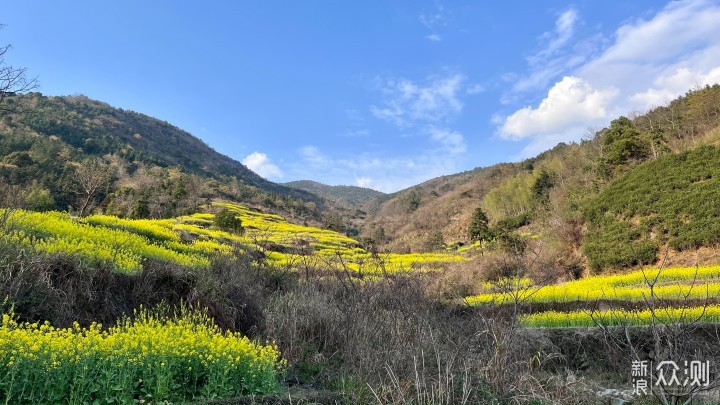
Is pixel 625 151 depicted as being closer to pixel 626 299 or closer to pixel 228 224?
pixel 626 299

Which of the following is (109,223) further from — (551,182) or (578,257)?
(551,182)

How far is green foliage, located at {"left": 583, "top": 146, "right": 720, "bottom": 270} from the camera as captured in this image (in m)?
20.9

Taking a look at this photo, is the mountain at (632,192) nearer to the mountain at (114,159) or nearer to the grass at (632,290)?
the grass at (632,290)

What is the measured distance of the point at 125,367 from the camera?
5.09 meters

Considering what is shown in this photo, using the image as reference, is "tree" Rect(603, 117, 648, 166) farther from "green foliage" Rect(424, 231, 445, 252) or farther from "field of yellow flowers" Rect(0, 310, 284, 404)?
"field of yellow flowers" Rect(0, 310, 284, 404)

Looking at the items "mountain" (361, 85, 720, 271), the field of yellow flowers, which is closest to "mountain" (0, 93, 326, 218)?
the field of yellow flowers

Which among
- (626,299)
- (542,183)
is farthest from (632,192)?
(542,183)

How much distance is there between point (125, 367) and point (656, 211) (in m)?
26.5

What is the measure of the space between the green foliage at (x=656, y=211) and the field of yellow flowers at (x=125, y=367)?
21199 millimetres

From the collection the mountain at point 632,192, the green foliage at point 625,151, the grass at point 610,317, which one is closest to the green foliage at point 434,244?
the mountain at point 632,192

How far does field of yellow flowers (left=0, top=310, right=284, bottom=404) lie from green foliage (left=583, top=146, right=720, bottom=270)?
69.5ft

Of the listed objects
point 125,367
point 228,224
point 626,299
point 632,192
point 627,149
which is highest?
point 627,149

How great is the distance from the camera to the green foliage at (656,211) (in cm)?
2091

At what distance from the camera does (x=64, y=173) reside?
4909cm
